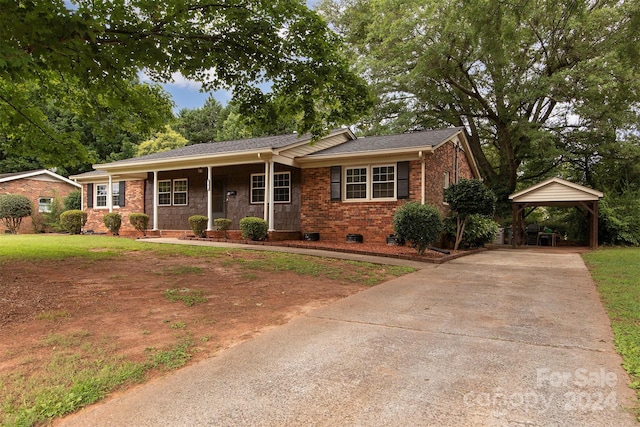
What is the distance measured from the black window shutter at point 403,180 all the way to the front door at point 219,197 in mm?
7064

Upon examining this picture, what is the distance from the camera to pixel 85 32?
538 cm

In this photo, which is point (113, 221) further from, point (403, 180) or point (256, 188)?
point (403, 180)

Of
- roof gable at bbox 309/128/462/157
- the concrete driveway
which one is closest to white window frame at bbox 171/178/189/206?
roof gable at bbox 309/128/462/157

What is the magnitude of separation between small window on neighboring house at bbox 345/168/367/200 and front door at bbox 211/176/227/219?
5.21m

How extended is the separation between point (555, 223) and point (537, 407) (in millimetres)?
23862

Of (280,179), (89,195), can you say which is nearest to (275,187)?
(280,179)

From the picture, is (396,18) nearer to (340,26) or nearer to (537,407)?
(340,26)

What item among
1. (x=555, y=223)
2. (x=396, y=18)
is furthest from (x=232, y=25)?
(x=555, y=223)

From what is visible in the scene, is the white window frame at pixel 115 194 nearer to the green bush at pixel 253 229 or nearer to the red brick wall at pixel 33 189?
the red brick wall at pixel 33 189

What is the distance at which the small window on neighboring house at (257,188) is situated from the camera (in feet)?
48.3

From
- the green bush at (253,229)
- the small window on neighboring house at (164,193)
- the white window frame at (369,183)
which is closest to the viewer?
the green bush at (253,229)

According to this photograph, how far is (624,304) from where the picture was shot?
16.9 ft

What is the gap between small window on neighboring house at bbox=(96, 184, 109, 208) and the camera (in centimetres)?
1888

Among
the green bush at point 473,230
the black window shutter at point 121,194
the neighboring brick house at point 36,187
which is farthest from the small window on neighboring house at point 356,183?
the neighboring brick house at point 36,187
